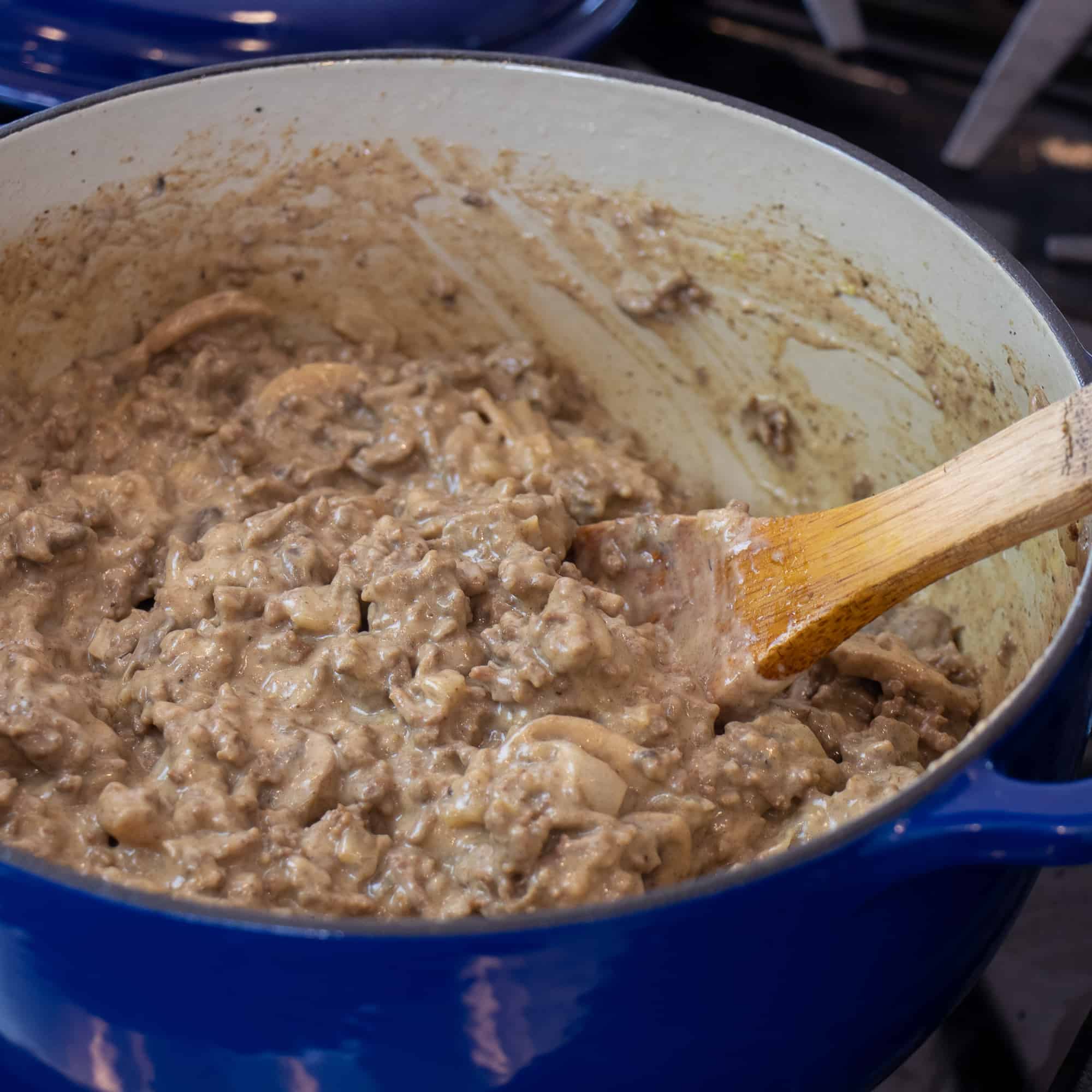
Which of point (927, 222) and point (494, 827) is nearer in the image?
point (494, 827)

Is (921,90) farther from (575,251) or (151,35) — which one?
(151,35)

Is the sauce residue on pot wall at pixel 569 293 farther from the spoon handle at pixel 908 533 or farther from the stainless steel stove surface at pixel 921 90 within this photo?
the stainless steel stove surface at pixel 921 90

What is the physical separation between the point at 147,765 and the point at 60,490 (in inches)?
18.7

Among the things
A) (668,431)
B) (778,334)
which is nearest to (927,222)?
(778,334)

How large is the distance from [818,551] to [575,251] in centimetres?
72

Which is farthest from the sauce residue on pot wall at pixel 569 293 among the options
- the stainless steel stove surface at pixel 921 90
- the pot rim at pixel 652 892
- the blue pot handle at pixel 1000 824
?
the blue pot handle at pixel 1000 824

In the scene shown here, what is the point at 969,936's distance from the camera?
107 centimetres

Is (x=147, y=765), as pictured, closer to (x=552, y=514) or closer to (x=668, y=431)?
(x=552, y=514)

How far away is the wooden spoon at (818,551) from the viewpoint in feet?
3.82

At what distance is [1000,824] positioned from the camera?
0.87m

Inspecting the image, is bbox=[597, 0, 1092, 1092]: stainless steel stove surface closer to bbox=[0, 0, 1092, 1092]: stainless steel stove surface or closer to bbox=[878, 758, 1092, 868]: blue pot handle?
bbox=[0, 0, 1092, 1092]: stainless steel stove surface

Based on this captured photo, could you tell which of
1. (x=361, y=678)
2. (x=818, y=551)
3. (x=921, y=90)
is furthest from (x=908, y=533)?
(x=921, y=90)

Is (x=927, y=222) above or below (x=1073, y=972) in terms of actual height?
above

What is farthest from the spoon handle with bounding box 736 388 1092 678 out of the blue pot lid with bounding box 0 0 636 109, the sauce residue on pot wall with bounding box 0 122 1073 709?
the blue pot lid with bounding box 0 0 636 109
